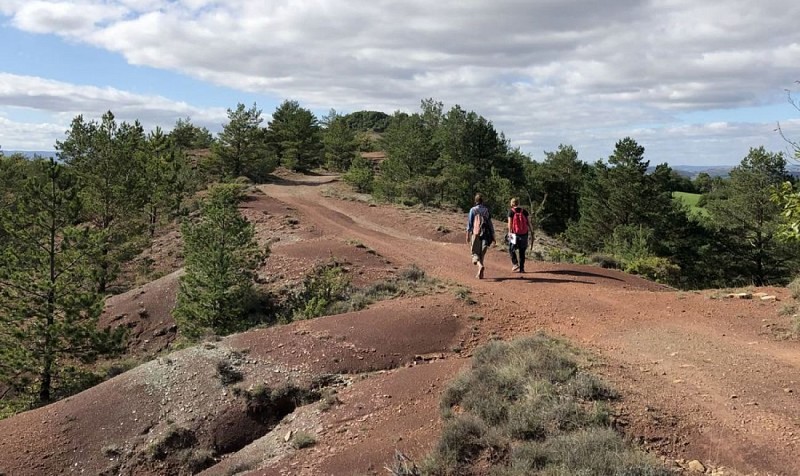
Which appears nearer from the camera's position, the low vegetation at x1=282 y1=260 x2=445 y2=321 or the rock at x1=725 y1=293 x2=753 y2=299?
the rock at x1=725 y1=293 x2=753 y2=299

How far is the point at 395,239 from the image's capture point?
870 inches

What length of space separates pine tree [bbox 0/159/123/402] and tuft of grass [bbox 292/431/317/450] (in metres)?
10.7

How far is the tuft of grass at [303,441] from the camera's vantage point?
7.55 metres

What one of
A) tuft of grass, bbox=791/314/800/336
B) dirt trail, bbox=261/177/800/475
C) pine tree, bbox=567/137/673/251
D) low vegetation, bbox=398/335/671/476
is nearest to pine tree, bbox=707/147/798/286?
pine tree, bbox=567/137/673/251

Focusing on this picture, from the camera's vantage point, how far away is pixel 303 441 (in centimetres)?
757

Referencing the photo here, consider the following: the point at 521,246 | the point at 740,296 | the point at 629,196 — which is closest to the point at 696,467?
the point at 740,296

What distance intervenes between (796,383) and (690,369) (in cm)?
117

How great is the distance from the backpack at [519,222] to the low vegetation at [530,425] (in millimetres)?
6031

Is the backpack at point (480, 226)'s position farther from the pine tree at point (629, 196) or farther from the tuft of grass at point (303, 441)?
the pine tree at point (629, 196)

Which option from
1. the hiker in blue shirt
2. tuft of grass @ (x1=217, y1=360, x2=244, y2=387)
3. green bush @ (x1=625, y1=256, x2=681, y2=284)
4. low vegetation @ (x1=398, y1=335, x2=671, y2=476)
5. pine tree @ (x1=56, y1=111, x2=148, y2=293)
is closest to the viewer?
low vegetation @ (x1=398, y1=335, x2=671, y2=476)

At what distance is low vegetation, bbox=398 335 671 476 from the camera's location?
18.2 feet

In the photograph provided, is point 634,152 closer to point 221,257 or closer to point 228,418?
point 221,257

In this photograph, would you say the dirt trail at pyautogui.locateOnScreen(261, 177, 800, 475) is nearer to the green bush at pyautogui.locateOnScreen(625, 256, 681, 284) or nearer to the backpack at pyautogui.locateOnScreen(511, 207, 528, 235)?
the backpack at pyautogui.locateOnScreen(511, 207, 528, 235)

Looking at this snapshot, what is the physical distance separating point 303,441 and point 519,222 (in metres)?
8.04
